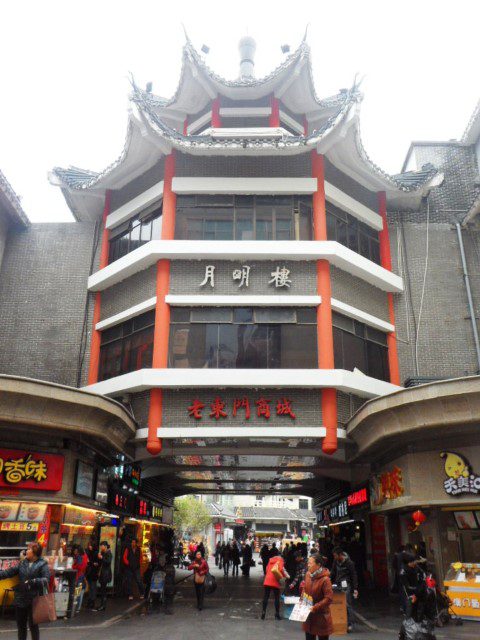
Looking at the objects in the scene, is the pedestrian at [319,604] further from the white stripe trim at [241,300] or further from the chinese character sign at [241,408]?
the white stripe trim at [241,300]

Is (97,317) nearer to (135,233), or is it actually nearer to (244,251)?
(135,233)

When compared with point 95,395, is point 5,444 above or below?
below

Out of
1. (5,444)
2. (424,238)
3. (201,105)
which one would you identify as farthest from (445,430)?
(201,105)

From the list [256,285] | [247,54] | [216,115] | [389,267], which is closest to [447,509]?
[256,285]

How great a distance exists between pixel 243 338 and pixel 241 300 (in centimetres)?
111

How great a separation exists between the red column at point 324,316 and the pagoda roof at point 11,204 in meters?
9.81

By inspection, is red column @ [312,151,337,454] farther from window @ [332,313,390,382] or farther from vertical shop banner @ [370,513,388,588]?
vertical shop banner @ [370,513,388,588]

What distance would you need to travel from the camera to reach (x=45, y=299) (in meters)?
19.1

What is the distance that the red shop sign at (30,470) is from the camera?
43.0 feet

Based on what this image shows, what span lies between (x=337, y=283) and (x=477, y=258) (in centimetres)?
587

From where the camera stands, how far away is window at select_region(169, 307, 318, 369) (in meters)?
15.8

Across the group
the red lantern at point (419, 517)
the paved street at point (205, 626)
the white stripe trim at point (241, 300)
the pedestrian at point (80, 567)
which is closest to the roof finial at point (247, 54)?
the white stripe trim at point (241, 300)

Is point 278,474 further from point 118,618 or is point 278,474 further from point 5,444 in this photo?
point 5,444

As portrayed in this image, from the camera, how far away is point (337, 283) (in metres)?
17.1
